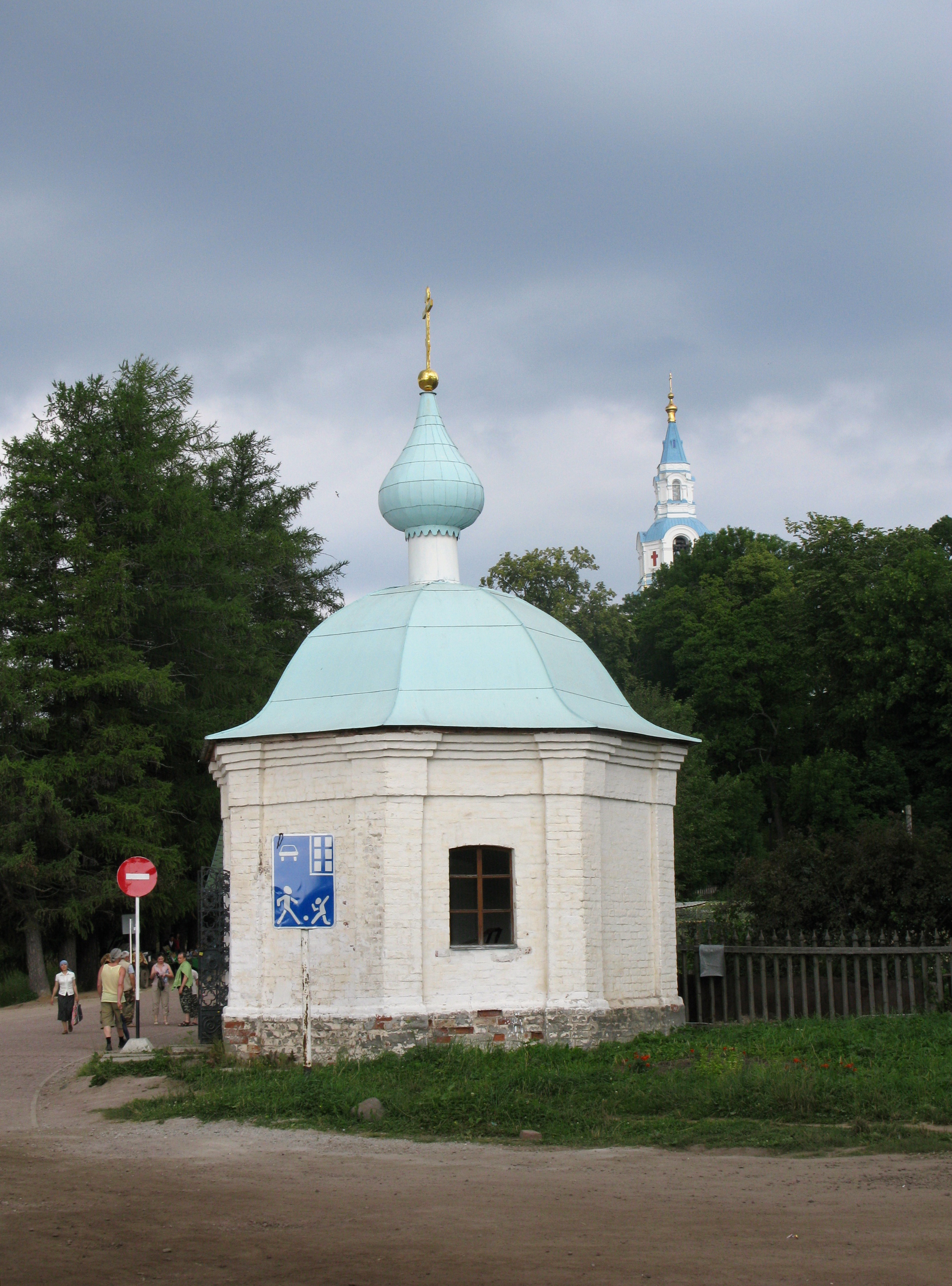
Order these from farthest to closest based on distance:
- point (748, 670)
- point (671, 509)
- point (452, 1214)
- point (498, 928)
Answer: point (671, 509) < point (748, 670) < point (498, 928) < point (452, 1214)

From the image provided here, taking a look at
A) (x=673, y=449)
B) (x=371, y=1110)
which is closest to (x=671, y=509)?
(x=673, y=449)

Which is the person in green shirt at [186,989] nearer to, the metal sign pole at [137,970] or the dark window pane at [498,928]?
the metal sign pole at [137,970]

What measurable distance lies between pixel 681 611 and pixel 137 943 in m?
37.8

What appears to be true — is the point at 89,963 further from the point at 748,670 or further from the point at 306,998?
the point at 748,670

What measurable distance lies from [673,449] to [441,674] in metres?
78.6

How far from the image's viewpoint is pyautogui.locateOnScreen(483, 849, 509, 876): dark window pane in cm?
1535

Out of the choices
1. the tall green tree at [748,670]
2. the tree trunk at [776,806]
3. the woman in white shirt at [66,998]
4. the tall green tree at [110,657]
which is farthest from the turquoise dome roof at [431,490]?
the tree trunk at [776,806]

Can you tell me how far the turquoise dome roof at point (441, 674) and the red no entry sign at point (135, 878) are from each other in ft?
7.90

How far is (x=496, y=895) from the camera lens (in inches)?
610

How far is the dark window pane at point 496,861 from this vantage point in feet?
50.4

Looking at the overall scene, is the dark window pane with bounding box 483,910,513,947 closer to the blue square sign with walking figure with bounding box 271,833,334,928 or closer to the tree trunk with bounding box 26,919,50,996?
the blue square sign with walking figure with bounding box 271,833,334,928

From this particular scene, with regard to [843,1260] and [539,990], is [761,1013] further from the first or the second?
[843,1260]

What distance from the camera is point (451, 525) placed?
18.4 metres

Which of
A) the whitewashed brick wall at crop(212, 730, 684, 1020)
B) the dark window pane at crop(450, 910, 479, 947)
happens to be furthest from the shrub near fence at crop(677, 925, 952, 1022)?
the dark window pane at crop(450, 910, 479, 947)
